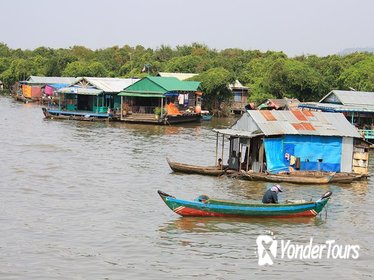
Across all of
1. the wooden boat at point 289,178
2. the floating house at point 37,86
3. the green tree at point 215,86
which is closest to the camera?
the wooden boat at point 289,178

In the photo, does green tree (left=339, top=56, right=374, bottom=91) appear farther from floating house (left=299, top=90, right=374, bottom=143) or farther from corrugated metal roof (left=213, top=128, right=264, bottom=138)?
corrugated metal roof (left=213, top=128, right=264, bottom=138)

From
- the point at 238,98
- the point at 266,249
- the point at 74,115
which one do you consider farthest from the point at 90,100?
the point at 266,249

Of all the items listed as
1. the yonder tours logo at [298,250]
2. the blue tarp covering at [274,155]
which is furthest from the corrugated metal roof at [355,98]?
the yonder tours logo at [298,250]

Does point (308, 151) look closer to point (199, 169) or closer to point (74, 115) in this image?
point (199, 169)

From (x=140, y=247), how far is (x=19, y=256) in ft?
9.27

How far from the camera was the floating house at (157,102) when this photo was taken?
45.8 m

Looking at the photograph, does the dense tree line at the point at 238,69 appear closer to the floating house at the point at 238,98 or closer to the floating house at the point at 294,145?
the floating house at the point at 238,98

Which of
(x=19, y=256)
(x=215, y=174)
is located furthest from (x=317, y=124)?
(x=19, y=256)

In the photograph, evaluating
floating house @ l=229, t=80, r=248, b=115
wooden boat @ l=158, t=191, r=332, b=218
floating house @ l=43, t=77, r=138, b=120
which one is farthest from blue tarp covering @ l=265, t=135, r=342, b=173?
floating house @ l=229, t=80, r=248, b=115

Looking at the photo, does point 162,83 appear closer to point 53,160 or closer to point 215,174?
point 53,160

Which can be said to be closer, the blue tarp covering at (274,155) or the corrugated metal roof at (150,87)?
the blue tarp covering at (274,155)

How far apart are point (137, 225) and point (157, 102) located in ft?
102

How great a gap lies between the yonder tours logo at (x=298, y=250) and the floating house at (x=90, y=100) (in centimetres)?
3191

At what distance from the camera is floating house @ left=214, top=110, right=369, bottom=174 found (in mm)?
24000
